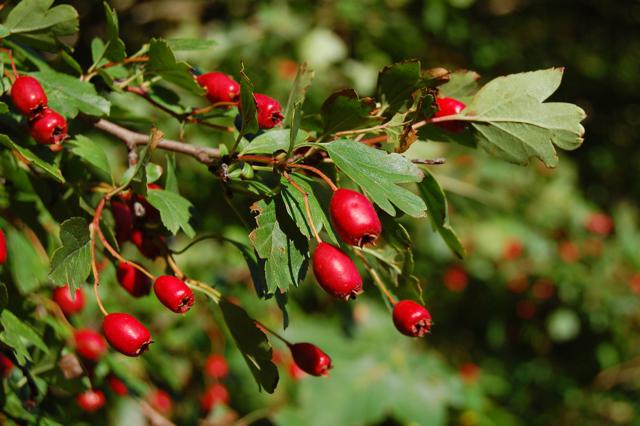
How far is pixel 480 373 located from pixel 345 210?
3.15 meters

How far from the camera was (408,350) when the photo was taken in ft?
9.16

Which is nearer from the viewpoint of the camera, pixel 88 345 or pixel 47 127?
pixel 47 127

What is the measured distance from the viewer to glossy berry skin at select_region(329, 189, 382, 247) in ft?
2.53

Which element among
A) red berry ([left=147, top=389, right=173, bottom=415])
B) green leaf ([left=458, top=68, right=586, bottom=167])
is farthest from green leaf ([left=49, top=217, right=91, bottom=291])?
red berry ([left=147, top=389, right=173, bottom=415])

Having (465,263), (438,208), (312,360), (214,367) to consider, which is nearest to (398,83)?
(438,208)

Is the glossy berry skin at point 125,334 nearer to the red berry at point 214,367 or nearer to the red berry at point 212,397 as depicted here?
the red berry at point 212,397

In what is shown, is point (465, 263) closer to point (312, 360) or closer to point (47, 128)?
point (312, 360)

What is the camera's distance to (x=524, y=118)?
92 centimetres

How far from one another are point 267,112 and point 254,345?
325 millimetres

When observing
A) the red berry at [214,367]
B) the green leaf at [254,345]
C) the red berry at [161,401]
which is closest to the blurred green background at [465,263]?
the red berry at [214,367]

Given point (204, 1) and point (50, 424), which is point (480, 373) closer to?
point (204, 1)

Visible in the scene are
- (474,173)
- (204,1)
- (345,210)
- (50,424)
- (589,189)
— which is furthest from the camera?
(589,189)

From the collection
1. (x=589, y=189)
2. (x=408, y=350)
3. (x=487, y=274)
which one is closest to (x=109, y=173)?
(x=408, y=350)

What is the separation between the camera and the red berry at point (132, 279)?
99 centimetres
